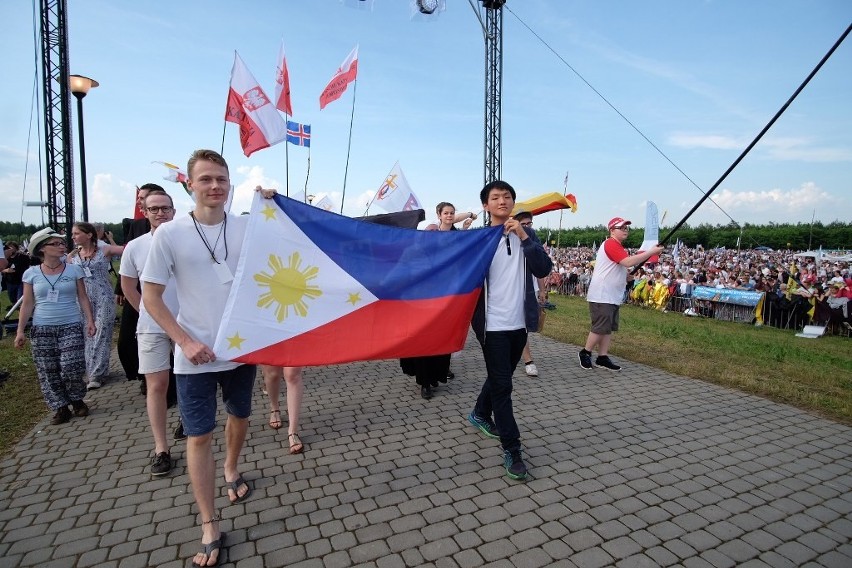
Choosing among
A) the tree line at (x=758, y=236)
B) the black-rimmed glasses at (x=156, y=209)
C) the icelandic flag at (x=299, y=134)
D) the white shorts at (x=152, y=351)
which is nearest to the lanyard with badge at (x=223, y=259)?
the white shorts at (x=152, y=351)

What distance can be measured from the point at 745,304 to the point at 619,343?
7622 millimetres

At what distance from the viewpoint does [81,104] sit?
35.1ft

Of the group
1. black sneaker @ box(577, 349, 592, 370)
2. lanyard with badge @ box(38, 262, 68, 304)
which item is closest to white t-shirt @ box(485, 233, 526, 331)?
black sneaker @ box(577, 349, 592, 370)

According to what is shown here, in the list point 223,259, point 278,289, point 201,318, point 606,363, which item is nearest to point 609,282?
point 606,363

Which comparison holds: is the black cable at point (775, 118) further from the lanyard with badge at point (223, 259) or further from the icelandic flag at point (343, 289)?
the lanyard with badge at point (223, 259)

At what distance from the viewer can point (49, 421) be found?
484cm

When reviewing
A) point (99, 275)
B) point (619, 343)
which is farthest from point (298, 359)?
point (619, 343)

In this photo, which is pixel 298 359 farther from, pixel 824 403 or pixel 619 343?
pixel 619 343

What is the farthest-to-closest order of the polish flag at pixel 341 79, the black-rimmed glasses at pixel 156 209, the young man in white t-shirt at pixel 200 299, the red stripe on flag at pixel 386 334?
1. the polish flag at pixel 341 79
2. the black-rimmed glasses at pixel 156 209
3. the red stripe on flag at pixel 386 334
4. the young man in white t-shirt at pixel 200 299

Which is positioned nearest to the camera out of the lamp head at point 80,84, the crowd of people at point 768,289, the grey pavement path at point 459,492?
the grey pavement path at point 459,492

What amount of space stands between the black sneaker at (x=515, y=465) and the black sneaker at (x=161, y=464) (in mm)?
2726

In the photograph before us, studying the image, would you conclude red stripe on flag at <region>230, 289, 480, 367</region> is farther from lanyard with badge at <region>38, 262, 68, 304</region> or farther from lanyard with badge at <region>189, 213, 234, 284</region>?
lanyard with badge at <region>38, 262, 68, 304</region>

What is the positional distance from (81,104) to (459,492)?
40.7 feet

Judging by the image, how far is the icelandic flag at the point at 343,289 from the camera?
297 cm
